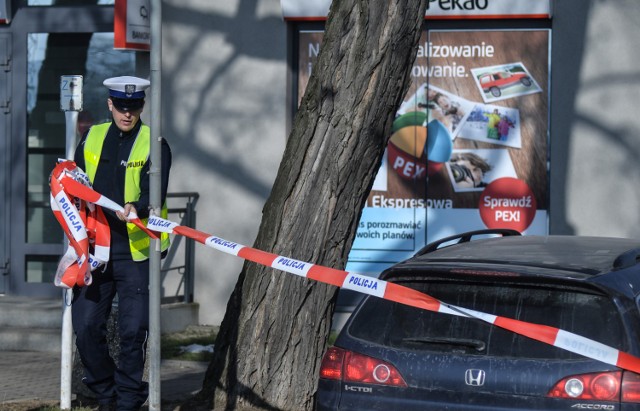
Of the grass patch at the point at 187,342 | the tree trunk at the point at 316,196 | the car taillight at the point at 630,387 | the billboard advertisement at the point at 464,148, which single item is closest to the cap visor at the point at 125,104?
the tree trunk at the point at 316,196

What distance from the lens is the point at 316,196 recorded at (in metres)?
7.41

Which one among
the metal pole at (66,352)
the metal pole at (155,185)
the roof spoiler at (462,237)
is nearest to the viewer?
the metal pole at (155,185)

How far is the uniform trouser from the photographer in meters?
6.95

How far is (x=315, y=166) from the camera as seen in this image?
7.40 metres

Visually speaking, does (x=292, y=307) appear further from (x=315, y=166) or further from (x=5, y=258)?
(x=5, y=258)

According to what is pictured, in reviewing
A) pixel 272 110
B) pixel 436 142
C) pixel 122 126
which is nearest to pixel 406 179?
pixel 436 142

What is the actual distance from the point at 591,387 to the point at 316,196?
9.51ft

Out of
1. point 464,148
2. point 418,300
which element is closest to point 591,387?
point 418,300

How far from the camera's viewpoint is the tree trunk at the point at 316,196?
24.1 ft

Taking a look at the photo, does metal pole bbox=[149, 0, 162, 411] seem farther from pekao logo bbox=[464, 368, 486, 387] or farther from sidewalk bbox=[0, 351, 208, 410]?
A: sidewalk bbox=[0, 351, 208, 410]

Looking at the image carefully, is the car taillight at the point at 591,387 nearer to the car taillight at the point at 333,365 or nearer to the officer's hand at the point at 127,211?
the car taillight at the point at 333,365

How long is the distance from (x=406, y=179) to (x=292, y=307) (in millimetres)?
4793

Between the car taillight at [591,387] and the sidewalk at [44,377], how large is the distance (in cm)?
385

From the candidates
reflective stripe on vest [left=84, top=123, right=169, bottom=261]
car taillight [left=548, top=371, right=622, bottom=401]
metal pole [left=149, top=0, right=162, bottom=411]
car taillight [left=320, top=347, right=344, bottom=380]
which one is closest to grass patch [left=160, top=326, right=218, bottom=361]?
reflective stripe on vest [left=84, top=123, right=169, bottom=261]
